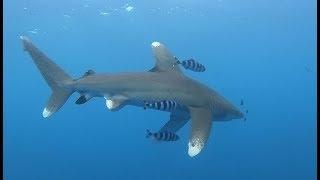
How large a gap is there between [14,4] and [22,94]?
23.7 m

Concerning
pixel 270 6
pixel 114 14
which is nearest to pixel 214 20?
pixel 270 6

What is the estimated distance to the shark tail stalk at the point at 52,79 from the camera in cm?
827

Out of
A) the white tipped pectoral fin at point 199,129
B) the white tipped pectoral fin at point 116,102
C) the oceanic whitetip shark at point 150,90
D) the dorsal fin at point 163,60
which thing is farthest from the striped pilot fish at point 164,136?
the dorsal fin at point 163,60

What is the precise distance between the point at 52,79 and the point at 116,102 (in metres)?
1.37

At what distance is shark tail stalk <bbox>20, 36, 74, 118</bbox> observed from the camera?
8.27 m

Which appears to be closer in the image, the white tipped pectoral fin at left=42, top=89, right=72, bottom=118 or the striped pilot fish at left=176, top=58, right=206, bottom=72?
the white tipped pectoral fin at left=42, top=89, right=72, bottom=118

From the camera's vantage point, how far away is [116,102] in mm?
Result: 7848

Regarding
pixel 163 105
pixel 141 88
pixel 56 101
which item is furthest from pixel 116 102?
A: pixel 56 101

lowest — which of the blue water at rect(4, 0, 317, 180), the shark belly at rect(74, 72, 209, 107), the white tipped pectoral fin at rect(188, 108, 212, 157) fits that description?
the white tipped pectoral fin at rect(188, 108, 212, 157)

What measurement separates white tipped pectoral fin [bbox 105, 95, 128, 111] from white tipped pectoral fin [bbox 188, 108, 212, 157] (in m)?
1.16

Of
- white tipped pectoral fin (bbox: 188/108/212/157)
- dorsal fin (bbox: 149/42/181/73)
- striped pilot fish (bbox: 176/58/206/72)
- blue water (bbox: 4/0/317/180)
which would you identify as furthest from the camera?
blue water (bbox: 4/0/317/180)

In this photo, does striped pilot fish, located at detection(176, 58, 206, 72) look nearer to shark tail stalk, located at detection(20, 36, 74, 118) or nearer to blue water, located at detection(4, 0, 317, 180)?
shark tail stalk, located at detection(20, 36, 74, 118)

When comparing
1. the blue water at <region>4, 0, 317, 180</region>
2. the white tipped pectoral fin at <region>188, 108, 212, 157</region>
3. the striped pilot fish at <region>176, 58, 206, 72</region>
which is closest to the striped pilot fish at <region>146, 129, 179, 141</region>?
the white tipped pectoral fin at <region>188, 108, 212, 157</region>

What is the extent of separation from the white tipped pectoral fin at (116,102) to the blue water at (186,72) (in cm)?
1858
